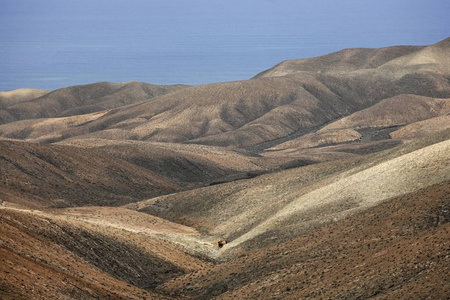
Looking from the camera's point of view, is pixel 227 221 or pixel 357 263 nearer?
pixel 357 263

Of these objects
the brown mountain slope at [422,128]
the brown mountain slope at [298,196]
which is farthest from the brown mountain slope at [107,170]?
the brown mountain slope at [422,128]

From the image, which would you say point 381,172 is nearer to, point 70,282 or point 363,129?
point 70,282

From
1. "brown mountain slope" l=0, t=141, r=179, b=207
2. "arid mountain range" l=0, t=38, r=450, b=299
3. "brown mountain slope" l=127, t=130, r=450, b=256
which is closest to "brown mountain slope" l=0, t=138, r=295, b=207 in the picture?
"brown mountain slope" l=0, t=141, r=179, b=207

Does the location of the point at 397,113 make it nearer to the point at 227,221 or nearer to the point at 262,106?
the point at 262,106

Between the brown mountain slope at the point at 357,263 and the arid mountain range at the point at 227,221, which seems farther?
the arid mountain range at the point at 227,221

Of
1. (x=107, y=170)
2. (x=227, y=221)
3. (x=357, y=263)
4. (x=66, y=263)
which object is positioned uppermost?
(x=107, y=170)

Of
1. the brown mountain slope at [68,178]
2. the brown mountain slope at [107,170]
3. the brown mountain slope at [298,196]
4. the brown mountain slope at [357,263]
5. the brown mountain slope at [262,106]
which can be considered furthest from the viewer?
the brown mountain slope at [262,106]

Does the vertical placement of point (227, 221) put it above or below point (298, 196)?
below

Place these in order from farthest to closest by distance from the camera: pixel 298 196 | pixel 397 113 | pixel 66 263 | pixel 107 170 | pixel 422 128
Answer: pixel 397 113 → pixel 422 128 → pixel 107 170 → pixel 298 196 → pixel 66 263

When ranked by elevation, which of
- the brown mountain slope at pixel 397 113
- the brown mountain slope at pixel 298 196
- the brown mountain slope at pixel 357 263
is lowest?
the brown mountain slope at pixel 357 263

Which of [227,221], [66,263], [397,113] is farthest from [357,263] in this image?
[397,113]

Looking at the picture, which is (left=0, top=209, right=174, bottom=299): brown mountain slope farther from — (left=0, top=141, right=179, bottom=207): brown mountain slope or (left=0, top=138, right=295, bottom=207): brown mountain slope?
(left=0, top=141, right=179, bottom=207): brown mountain slope

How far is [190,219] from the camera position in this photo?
61.3 meters

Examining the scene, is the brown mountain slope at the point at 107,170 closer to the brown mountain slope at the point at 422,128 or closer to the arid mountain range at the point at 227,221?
the arid mountain range at the point at 227,221
